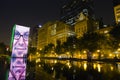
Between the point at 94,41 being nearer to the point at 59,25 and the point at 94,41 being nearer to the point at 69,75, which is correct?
the point at 69,75

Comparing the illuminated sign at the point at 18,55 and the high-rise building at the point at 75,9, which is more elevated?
the high-rise building at the point at 75,9

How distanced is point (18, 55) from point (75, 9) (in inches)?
5687

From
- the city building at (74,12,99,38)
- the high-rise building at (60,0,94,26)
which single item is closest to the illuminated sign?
the city building at (74,12,99,38)

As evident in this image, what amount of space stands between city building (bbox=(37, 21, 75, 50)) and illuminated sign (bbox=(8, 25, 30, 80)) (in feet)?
208

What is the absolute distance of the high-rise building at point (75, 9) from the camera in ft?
487

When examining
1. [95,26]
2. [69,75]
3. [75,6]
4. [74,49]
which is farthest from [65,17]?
[69,75]

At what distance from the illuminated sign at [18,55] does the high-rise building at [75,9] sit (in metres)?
128

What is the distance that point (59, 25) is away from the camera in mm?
93562

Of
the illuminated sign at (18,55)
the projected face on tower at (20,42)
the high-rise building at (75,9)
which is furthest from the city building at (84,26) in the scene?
the high-rise building at (75,9)

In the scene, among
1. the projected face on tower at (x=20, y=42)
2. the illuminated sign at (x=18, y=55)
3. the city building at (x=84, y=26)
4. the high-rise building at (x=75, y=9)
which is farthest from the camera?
the high-rise building at (x=75, y=9)

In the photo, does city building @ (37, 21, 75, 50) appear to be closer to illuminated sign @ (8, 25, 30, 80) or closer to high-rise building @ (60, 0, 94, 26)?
high-rise building @ (60, 0, 94, 26)

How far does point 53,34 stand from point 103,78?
77.5 meters

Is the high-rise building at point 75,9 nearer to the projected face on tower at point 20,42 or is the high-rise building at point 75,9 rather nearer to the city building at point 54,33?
the city building at point 54,33

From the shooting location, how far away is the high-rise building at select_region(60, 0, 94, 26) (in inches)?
5846
